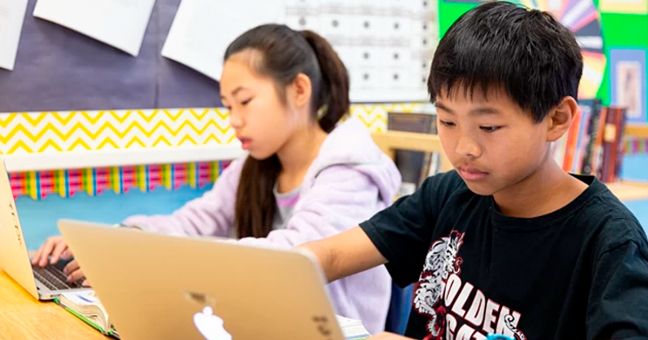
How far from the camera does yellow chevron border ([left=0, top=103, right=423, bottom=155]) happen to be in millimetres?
1914

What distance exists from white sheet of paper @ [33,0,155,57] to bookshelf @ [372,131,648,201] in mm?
708

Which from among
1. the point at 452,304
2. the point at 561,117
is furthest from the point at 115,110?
the point at 561,117

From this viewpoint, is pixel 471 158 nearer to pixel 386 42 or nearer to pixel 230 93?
pixel 230 93

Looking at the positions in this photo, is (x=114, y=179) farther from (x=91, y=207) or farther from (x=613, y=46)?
(x=613, y=46)

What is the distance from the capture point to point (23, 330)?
1175 millimetres

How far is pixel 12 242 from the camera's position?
1.39 meters

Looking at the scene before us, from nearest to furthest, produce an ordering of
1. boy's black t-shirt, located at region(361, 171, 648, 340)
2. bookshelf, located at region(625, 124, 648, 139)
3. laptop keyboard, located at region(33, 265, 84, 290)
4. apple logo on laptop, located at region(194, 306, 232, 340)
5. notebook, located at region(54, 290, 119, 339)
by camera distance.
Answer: apple logo on laptop, located at region(194, 306, 232, 340) < boy's black t-shirt, located at region(361, 171, 648, 340) < notebook, located at region(54, 290, 119, 339) < laptop keyboard, located at region(33, 265, 84, 290) < bookshelf, located at region(625, 124, 648, 139)

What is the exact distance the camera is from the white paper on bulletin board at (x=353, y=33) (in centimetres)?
207

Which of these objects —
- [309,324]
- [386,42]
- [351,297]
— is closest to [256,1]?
[386,42]

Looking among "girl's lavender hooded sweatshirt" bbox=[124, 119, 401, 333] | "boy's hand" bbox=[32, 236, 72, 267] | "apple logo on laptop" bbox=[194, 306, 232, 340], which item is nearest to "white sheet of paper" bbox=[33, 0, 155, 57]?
"girl's lavender hooded sweatshirt" bbox=[124, 119, 401, 333]

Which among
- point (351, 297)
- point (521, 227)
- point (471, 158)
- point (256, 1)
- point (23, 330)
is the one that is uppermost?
point (256, 1)

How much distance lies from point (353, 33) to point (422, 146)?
45 centimetres

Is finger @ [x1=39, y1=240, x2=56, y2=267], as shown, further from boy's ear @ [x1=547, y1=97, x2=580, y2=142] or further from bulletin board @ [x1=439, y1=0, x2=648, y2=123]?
bulletin board @ [x1=439, y1=0, x2=648, y2=123]

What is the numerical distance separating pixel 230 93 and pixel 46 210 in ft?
1.98
